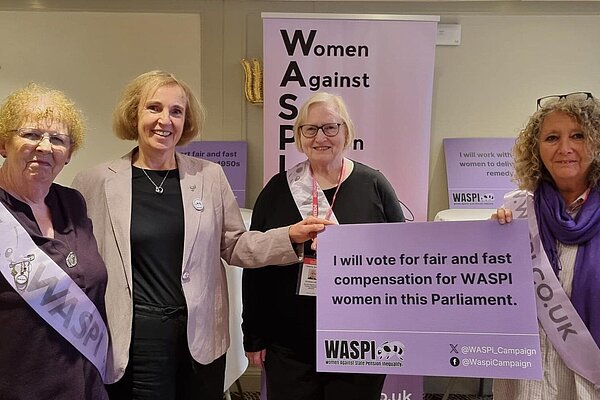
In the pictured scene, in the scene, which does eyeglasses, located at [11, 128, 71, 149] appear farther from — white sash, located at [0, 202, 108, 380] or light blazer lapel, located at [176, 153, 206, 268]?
light blazer lapel, located at [176, 153, 206, 268]

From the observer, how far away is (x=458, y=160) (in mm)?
3451

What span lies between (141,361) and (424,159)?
221cm

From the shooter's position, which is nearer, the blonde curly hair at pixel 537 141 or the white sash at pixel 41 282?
the white sash at pixel 41 282

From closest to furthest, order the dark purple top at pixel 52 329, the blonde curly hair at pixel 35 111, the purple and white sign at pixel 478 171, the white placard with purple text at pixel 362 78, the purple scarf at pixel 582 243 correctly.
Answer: the dark purple top at pixel 52 329 → the blonde curly hair at pixel 35 111 → the purple scarf at pixel 582 243 → the white placard with purple text at pixel 362 78 → the purple and white sign at pixel 478 171

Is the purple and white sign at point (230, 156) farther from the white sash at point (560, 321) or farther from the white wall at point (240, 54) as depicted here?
the white sash at point (560, 321)

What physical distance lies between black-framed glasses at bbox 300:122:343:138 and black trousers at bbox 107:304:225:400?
750 mm

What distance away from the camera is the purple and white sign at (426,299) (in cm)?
154

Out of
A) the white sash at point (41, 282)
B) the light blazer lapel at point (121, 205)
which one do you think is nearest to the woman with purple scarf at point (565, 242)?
the light blazer lapel at point (121, 205)

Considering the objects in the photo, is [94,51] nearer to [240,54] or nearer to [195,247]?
[240,54]

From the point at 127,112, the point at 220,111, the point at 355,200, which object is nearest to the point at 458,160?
the point at 220,111

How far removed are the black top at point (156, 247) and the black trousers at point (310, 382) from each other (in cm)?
47

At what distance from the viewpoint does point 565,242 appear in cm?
148

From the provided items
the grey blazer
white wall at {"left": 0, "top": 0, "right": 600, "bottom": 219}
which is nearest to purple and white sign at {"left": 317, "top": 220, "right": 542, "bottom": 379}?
the grey blazer

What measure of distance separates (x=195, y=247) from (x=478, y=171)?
242 cm
